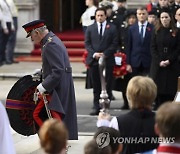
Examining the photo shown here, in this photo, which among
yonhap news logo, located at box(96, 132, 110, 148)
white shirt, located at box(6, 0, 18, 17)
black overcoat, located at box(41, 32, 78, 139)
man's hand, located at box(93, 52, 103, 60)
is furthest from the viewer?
white shirt, located at box(6, 0, 18, 17)

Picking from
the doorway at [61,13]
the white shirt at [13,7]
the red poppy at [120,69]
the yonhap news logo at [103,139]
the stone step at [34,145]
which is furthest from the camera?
the doorway at [61,13]

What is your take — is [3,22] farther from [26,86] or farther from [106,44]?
[26,86]

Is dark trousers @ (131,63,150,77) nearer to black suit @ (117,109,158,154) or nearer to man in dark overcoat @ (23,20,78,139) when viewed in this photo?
man in dark overcoat @ (23,20,78,139)

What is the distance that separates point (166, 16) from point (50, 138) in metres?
8.58

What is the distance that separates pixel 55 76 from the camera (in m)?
8.63

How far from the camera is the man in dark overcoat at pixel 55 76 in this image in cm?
867

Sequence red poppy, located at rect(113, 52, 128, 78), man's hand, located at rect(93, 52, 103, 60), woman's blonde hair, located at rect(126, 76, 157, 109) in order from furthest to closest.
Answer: red poppy, located at rect(113, 52, 128, 78) → man's hand, located at rect(93, 52, 103, 60) → woman's blonde hair, located at rect(126, 76, 157, 109)

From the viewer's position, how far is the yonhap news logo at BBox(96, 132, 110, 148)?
17.8 feet

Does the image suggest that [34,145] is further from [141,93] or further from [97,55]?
[141,93]

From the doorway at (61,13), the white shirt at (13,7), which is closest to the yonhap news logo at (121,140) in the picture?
the white shirt at (13,7)

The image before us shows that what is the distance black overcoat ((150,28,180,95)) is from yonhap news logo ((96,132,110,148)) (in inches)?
292

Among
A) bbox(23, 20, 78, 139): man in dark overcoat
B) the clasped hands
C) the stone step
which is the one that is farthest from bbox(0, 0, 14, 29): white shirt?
bbox(23, 20, 78, 139): man in dark overcoat

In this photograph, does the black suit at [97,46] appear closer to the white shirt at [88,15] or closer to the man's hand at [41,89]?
the white shirt at [88,15]

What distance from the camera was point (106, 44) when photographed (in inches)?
522
